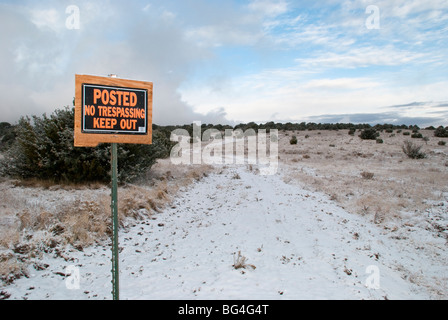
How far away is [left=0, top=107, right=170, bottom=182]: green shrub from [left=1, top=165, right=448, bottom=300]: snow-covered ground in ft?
11.6

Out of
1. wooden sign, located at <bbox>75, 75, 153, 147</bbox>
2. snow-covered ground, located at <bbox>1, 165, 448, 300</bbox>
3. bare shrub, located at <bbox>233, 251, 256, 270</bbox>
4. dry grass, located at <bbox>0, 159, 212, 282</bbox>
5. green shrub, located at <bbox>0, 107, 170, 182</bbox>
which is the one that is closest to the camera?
wooden sign, located at <bbox>75, 75, 153, 147</bbox>

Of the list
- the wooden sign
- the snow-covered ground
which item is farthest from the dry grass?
the wooden sign

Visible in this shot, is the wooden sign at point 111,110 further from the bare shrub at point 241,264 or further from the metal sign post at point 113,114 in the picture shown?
the bare shrub at point 241,264

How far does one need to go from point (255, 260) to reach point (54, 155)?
8792 mm

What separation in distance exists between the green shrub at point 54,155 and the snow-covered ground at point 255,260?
3539 millimetres

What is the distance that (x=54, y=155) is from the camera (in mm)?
10109

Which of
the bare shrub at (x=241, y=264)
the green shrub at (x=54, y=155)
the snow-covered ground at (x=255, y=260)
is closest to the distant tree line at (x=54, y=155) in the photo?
the green shrub at (x=54, y=155)

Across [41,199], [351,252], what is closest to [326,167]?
[351,252]

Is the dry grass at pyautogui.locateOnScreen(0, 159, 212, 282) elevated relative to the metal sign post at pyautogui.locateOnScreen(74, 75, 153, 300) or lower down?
lower down

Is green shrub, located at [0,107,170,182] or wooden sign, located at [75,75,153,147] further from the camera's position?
green shrub, located at [0,107,170,182]

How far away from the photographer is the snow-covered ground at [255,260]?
444 centimetres

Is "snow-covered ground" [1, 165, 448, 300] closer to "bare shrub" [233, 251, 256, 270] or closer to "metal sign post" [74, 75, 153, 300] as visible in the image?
"bare shrub" [233, 251, 256, 270]

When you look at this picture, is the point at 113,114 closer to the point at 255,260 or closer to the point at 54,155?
the point at 255,260

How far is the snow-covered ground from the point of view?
14.6 feet
